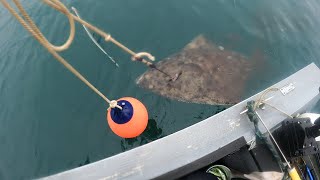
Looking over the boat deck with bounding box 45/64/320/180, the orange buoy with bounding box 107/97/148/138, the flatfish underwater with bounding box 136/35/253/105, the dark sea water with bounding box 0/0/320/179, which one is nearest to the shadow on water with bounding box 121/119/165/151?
the dark sea water with bounding box 0/0/320/179

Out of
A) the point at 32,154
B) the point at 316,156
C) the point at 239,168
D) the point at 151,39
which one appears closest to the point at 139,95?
the point at 151,39

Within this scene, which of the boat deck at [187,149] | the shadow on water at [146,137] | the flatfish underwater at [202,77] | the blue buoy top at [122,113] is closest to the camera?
the boat deck at [187,149]

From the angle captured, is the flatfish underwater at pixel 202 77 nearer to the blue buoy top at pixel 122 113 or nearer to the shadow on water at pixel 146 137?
the shadow on water at pixel 146 137

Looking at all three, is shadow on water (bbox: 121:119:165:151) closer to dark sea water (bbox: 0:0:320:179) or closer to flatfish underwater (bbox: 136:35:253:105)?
dark sea water (bbox: 0:0:320:179)

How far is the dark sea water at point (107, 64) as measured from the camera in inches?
205

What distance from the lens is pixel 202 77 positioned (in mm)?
5770

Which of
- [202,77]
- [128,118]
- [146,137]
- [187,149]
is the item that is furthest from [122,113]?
[202,77]

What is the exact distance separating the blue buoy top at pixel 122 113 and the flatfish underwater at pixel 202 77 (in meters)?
1.81

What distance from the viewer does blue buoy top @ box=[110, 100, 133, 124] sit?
3.81m

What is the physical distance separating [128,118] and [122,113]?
4.0 inches

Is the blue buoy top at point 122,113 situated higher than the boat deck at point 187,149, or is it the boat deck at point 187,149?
the blue buoy top at point 122,113

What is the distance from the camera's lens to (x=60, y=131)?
17.5 feet

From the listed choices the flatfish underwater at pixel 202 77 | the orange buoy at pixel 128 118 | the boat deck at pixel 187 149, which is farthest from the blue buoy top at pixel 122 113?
the flatfish underwater at pixel 202 77

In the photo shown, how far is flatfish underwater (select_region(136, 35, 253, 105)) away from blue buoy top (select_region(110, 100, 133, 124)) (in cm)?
181
